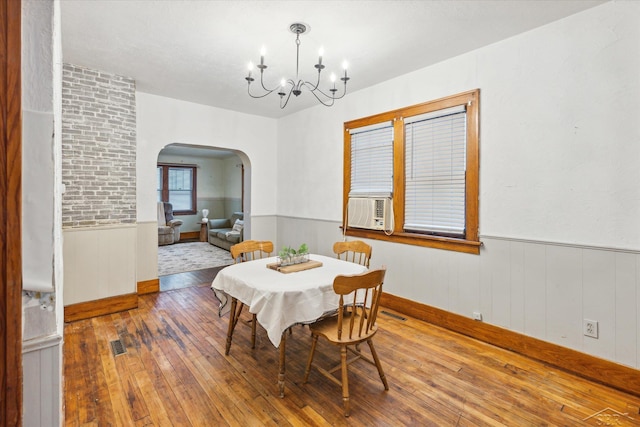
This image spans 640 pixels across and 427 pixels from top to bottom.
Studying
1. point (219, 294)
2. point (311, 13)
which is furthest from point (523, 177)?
point (219, 294)

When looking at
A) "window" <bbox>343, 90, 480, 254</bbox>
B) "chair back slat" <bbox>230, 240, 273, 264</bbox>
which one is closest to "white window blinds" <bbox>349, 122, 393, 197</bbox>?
"window" <bbox>343, 90, 480, 254</bbox>

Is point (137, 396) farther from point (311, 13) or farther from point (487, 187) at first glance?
point (487, 187)

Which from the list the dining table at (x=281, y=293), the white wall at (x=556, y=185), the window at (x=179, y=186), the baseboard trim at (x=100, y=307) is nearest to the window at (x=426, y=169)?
the white wall at (x=556, y=185)

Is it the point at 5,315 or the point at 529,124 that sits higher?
the point at 529,124

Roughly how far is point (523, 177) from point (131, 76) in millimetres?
4403

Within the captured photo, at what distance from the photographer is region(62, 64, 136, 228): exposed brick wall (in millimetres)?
3467

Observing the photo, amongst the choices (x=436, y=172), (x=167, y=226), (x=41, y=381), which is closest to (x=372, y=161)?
(x=436, y=172)

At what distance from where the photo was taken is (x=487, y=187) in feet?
9.76

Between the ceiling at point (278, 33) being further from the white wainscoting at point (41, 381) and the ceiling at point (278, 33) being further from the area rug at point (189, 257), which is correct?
the area rug at point (189, 257)

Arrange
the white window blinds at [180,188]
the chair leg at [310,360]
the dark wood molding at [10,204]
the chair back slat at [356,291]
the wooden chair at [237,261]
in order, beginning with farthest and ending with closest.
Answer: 1. the white window blinds at [180,188]
2. the wooden chair at [237,261]
3. the chair leg at [310,360]
4. the chair back slat at [356,291]
5. the dark wood molding at [10,204]

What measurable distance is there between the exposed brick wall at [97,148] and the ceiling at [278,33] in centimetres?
23

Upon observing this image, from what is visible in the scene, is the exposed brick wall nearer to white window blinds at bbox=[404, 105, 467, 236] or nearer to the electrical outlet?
white window blinds at bbox=[404, 105, 467, 236]

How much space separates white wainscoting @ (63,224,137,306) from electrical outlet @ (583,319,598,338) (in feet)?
15.0

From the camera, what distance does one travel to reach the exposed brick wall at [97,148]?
3.47 m
